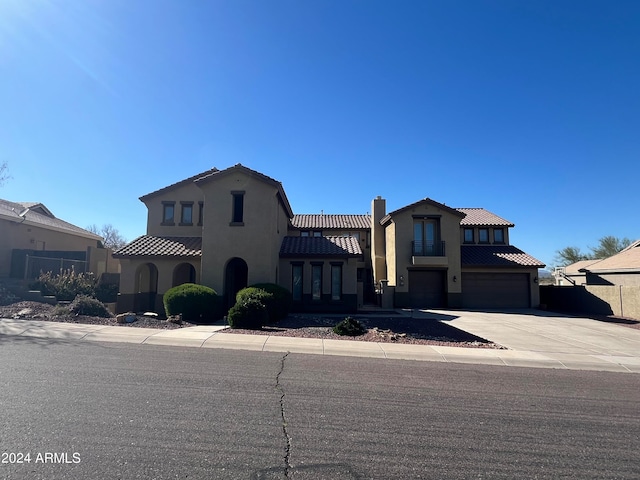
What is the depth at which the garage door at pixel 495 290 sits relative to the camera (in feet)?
82.6

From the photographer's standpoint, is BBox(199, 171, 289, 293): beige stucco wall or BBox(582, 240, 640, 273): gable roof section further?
BBox(582, 240, 640, 273): gable roof section

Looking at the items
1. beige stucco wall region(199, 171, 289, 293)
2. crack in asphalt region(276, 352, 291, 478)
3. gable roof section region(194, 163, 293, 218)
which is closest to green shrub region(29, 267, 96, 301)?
beige stucco wall region(199, 171, 289, 293)

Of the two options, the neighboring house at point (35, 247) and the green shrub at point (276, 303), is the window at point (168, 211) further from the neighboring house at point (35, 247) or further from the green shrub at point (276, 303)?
the green shrub at point (276, 303)

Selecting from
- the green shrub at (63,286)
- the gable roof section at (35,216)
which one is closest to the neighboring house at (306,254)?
the green shrub at (63,286)

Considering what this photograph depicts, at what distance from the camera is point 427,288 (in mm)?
25203

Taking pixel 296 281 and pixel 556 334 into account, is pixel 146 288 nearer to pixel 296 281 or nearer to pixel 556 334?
pixel 296 281

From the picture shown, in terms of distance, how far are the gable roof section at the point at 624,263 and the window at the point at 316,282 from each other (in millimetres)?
19704

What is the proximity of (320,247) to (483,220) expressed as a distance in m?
15.4

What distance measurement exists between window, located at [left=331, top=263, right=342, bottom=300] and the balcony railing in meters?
7.43

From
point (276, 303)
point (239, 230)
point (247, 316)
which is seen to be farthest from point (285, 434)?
point (239, 230)

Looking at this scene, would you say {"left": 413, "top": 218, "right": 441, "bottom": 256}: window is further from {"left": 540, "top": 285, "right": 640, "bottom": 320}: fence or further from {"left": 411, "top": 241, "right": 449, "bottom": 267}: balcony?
{"left": 540, "top": 285, "right": 640, "bottom": 320}: fence

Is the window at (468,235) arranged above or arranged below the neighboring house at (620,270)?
above

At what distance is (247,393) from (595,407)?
564 centimetres

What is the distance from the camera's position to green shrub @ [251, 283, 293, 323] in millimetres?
14266
